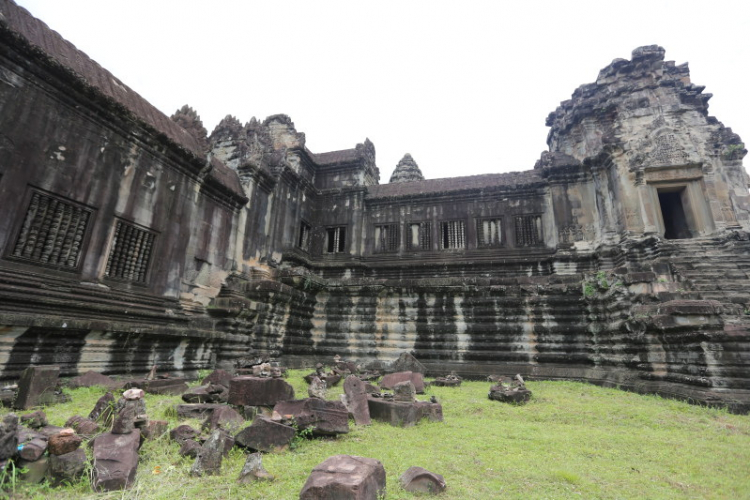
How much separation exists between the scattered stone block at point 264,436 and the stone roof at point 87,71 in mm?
7256

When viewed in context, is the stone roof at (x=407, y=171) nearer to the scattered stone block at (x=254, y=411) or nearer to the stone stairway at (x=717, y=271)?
the stone stairway at (x=717, y=271)

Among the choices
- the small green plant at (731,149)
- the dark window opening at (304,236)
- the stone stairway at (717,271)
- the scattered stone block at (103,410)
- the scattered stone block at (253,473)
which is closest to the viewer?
the scattered stone block at (253,473)

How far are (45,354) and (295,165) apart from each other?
11.8 meters

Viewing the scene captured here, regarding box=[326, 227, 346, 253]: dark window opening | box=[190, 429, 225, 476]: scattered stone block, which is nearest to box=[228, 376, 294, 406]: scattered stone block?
box=[190, 429, 225, 476]: scattered stone block

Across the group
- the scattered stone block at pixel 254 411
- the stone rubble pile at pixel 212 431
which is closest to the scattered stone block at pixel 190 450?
the stone rubble pile at pixel 212 431

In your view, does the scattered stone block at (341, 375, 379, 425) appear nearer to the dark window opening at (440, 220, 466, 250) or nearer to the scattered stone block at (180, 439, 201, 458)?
the scattered stone block at (180, 439, 201, 458)

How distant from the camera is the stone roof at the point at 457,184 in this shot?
1502 cm

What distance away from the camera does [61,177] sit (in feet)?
22.2

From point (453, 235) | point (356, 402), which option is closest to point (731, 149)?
point (453, 235)

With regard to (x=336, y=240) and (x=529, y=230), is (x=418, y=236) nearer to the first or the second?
(x=336, y=240)

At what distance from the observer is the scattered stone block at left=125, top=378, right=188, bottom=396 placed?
19.2 feet

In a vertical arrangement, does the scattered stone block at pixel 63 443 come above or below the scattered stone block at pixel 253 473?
above

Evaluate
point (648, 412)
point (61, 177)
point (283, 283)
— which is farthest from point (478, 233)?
point (61, 177)

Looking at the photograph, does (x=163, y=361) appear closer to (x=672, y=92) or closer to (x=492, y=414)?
(x=492, y=414)
